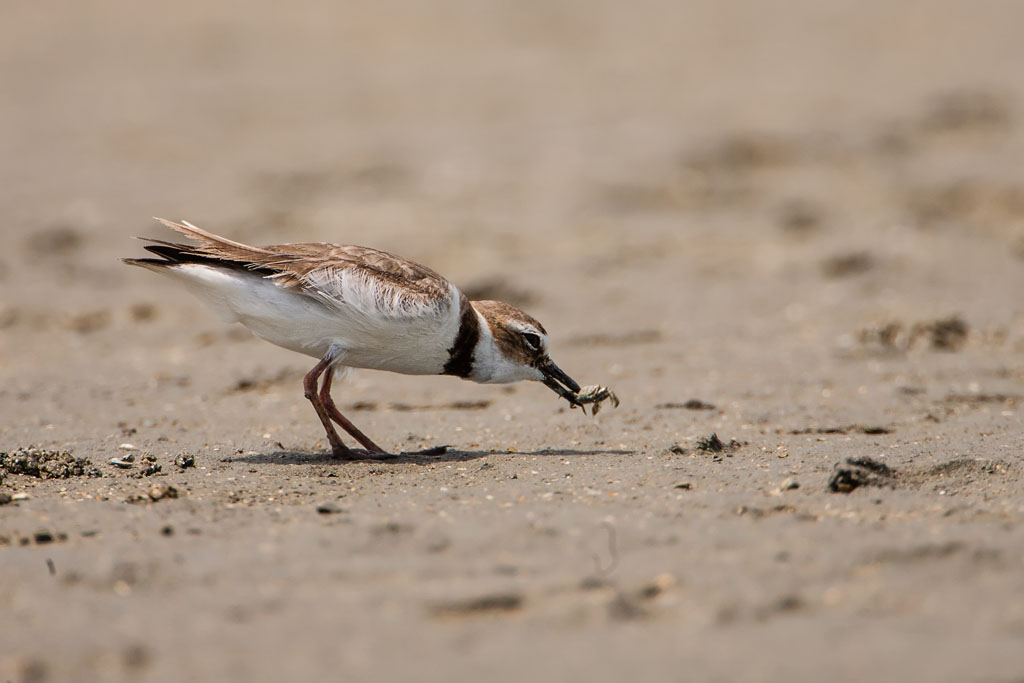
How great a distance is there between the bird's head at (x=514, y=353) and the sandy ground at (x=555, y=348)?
38cm

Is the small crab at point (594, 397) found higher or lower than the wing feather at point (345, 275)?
lower

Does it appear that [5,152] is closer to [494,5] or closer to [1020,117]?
[494,5]

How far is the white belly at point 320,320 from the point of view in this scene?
20.2 ft

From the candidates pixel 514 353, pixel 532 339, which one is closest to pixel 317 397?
pixel 514 353

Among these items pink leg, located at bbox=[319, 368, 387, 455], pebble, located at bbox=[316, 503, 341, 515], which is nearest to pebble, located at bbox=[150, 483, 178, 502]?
pebble, located at bbox=[316, 503, 341, 515]

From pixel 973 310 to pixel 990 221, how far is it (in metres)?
2.83

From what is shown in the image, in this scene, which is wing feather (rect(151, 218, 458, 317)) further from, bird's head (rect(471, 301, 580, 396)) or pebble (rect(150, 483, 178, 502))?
pebble (rect(150, 483, 178, 502))

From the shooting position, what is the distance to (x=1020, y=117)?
14.0m

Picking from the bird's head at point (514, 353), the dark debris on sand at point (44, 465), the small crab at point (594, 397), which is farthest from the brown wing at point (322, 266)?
the dark debris on sand at point (44, 465)

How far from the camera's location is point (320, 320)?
20.3 ft

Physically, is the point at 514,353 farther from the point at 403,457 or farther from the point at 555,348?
the point at 555,348

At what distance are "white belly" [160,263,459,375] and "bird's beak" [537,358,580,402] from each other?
736 millimetres

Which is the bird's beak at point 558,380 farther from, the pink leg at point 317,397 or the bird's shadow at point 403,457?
the pink leg at point 317,397

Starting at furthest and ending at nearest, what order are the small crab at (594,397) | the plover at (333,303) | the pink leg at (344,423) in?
the small crab at (594,397) < the pink leg at (344,423) < the plover at (333,303)
